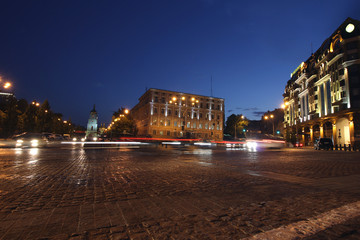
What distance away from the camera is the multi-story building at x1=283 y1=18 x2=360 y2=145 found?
34844 millimetres

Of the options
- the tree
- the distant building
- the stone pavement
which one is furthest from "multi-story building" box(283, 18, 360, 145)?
the distant building

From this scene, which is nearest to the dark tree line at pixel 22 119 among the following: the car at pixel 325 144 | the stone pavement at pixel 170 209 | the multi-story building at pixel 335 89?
the stone pavement at pixel 170 209

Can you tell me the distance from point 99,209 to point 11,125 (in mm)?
45334

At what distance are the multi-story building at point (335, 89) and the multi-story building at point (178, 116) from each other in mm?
32693

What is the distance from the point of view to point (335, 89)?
39.0 metres

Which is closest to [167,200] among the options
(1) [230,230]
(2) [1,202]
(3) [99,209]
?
(3) [99,209]

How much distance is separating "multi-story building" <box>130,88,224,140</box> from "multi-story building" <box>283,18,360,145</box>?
32.7 m

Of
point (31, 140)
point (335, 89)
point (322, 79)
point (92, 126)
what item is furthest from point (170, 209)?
point (92, 126)

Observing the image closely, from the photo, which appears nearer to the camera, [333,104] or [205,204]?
[205,204]

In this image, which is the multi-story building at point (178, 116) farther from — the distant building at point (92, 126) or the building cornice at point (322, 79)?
the distant building at point (92, 126)

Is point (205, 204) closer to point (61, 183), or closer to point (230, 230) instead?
point (230, 230)

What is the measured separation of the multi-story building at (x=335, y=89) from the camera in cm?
3484

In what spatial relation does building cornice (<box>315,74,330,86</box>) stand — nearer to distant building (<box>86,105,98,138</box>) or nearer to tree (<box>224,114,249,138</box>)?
tree (<box>224,114,249,138</box>)

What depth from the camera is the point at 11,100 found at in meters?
37.3
